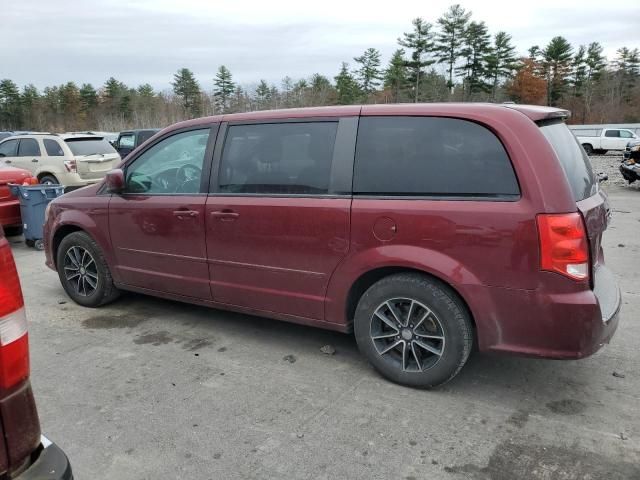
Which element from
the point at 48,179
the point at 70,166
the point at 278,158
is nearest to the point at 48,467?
the point at 278,158

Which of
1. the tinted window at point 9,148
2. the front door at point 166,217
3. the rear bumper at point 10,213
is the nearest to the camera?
the front door at point 166,217

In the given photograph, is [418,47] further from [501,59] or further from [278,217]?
[278,217]

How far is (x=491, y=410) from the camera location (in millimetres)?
3191

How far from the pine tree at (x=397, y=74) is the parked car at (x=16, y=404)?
57120 mm

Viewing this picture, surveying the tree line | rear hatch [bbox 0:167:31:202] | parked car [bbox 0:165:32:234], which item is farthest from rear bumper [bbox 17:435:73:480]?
the tree line

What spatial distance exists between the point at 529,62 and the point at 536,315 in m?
62.1

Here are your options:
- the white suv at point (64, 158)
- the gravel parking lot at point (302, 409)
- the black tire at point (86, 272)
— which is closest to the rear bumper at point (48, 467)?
the gravel parking lot at point (302, 409)

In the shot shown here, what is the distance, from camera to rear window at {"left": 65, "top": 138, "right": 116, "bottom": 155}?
43.9ft

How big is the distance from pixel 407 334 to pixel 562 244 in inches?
42.7

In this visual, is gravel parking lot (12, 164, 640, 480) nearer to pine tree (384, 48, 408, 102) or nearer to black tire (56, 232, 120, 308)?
black tire (56, 232, 120, 308)

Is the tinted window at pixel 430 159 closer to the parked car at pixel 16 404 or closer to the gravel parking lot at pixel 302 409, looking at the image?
the gravel parking lot at pixel 302 409

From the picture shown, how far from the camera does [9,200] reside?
26.1 ft

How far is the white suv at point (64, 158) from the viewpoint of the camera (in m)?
13.1

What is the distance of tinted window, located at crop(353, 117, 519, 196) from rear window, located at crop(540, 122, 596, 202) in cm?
36
